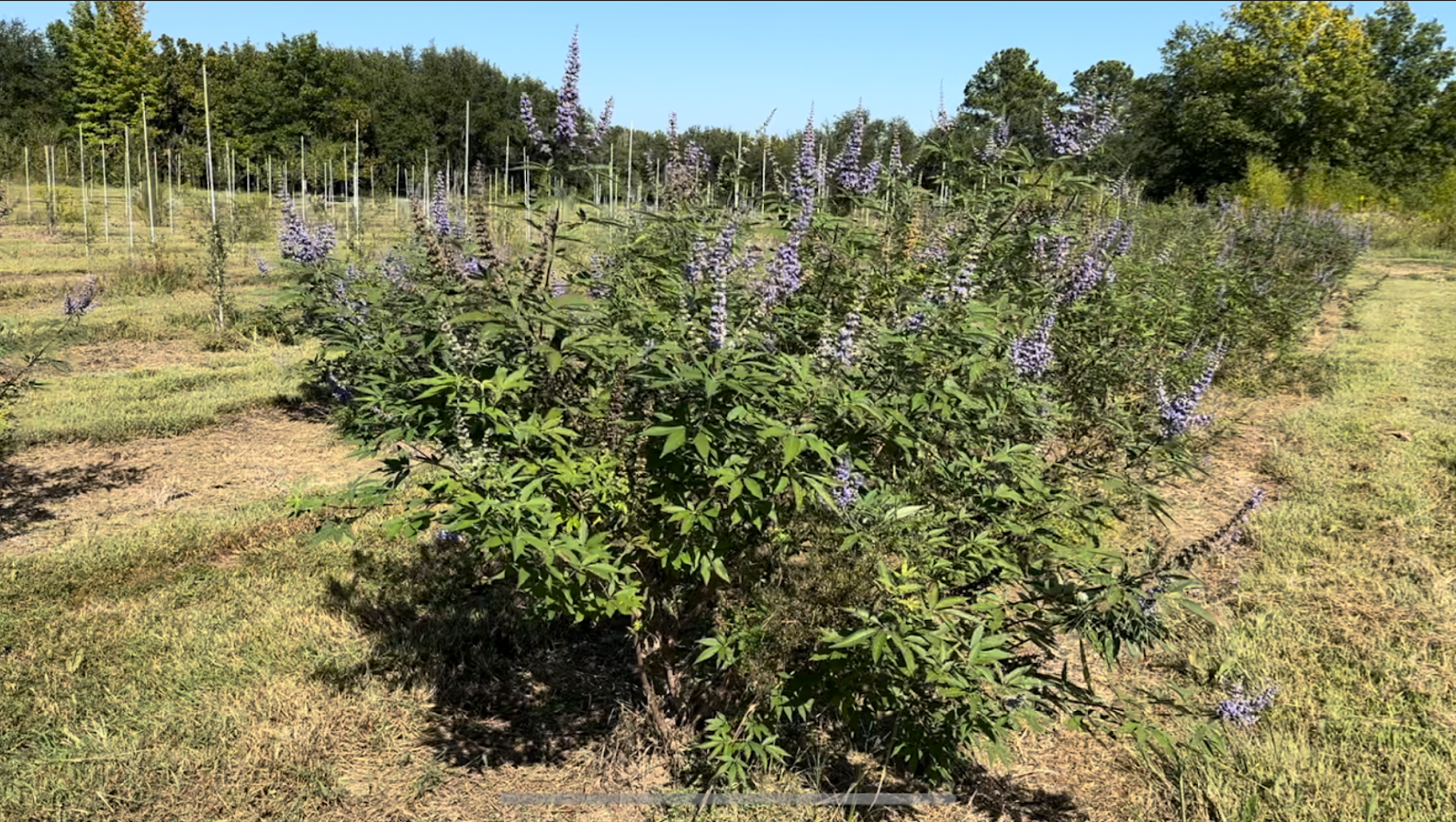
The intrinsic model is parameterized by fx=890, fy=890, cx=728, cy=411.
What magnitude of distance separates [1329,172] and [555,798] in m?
31.8

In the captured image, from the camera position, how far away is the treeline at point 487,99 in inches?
1126

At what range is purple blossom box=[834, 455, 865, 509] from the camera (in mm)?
2188

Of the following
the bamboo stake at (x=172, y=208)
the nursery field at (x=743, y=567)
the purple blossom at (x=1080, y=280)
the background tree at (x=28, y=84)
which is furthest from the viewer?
the background tree at (x=28, y=84)

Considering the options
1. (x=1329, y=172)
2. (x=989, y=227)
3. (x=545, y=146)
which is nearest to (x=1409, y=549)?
(x=989, y=227)

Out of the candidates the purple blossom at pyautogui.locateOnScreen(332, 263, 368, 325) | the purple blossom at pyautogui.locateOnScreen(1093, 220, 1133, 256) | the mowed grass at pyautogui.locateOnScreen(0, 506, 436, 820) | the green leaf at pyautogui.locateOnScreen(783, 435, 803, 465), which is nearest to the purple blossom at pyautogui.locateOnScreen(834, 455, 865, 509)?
the green leaf at pyautogui.locateOnScreen(783, 435, 803, 465)

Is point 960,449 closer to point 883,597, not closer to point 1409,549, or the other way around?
point 883,597

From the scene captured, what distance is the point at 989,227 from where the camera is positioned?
299 centimetres

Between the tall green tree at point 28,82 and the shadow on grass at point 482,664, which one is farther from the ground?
the tall green tree at point 28,82

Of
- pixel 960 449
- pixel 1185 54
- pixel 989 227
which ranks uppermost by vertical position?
pixel 1185 54

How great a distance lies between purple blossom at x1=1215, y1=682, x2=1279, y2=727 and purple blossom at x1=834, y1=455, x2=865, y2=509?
57.9 inches

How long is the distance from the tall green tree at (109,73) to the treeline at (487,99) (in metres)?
0.09

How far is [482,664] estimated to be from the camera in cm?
350

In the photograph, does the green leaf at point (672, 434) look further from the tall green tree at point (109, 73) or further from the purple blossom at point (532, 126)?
the tall green tree at point (109, 73)

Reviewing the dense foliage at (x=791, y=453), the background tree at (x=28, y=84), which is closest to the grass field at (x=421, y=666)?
the dense foliage at (x=791, y=453)
